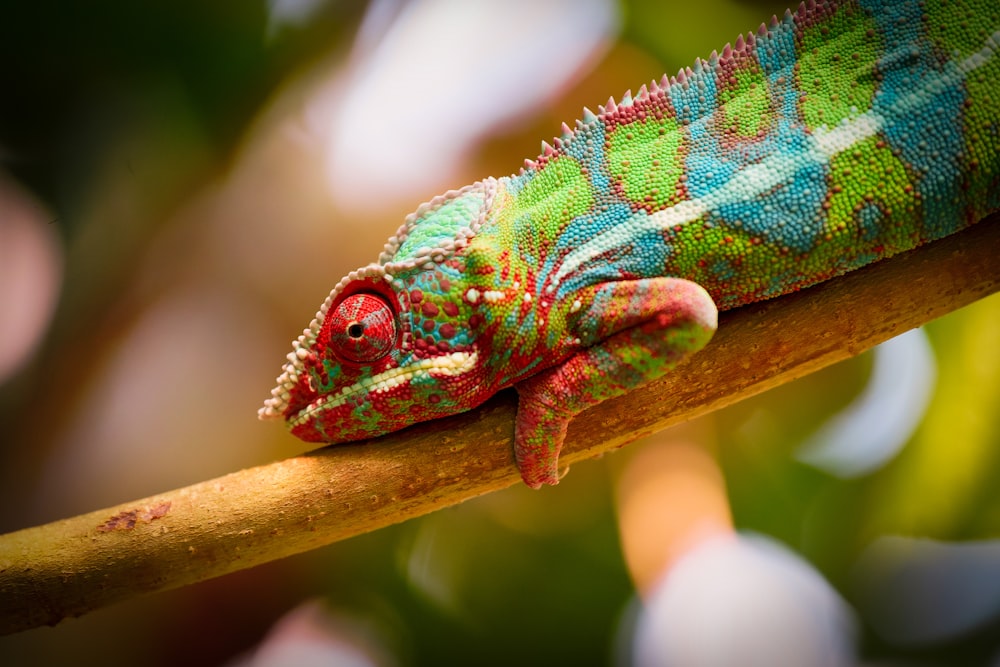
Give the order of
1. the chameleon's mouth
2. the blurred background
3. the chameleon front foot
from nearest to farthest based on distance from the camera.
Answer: the chameleon front foot < the chameleon's mouth < the blurred background

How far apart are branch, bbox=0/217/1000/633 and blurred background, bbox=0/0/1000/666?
38.1 inches

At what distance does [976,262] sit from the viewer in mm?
1725

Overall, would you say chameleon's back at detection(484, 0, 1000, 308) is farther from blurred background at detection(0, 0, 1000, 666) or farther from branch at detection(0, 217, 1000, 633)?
blurred background at detection(0, 0, 1000, 666)

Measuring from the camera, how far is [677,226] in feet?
5.47

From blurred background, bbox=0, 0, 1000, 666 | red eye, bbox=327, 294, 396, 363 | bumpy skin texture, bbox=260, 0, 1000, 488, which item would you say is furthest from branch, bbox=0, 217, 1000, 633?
blurred background, bbox=0, 0, 1000, 666

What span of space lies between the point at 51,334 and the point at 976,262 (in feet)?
9.51

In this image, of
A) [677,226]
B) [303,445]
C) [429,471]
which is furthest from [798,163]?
[303,445]

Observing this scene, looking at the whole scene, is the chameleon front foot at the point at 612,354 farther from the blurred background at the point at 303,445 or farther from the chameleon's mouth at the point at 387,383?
the blurred background at the point at 303,445

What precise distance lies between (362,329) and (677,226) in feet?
2.56

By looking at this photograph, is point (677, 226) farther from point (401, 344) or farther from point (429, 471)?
point (429, 471)

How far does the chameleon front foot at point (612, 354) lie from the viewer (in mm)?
1583

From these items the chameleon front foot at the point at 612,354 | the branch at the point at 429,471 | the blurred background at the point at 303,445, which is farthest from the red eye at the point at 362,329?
the blurred background at the point at 303,445

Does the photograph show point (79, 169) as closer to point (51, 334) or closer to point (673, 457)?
point (51, 334)

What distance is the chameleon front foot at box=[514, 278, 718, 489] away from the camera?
62.3 inches
